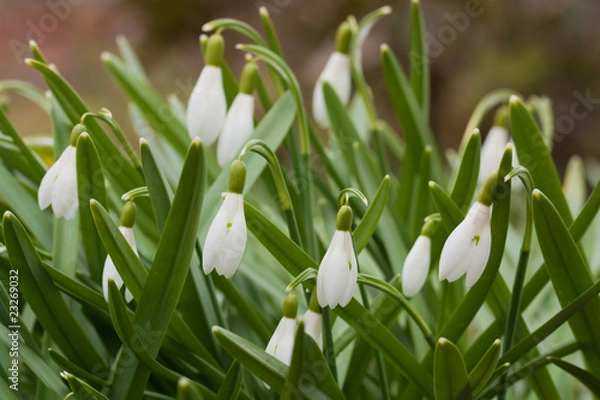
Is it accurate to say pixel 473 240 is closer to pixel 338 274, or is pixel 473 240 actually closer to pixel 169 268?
pixel 338 274

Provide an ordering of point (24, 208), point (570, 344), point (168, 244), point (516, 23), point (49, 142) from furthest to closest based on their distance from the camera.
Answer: point (516, 23) → point (49, 142) → point (24, 208) → point (570, 344) → point (168, 244)

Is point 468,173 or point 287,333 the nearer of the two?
point 287,333

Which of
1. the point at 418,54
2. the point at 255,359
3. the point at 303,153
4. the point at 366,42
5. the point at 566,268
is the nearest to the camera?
the point at 255,359

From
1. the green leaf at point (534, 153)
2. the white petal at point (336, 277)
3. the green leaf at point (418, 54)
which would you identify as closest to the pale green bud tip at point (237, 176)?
the white petal at point (336, 277)

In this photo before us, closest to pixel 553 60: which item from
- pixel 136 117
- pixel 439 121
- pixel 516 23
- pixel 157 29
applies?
pixel 516 23

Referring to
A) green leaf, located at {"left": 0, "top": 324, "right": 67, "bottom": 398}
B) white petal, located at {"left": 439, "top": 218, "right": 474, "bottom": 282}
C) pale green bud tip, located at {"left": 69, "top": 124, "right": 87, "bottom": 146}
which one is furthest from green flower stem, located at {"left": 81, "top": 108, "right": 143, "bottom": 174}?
white petal, located at {"left": 439, "top": 218, "right": 474, "bottom": 282}

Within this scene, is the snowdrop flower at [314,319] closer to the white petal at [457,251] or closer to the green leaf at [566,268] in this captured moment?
the white petal at [457,251]

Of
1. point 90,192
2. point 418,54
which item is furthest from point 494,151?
point 90,192

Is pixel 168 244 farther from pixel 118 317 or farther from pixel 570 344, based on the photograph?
pixel 570 344
